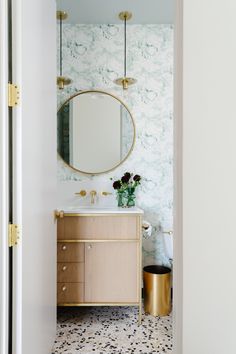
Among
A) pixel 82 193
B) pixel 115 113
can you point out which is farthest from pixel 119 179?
pixel 115 113

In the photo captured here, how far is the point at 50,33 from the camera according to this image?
175 cm

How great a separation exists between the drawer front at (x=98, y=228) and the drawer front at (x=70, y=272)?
8.6 inches

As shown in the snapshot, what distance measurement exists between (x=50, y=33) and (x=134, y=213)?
1.40 meters

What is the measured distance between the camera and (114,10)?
2.50 meters

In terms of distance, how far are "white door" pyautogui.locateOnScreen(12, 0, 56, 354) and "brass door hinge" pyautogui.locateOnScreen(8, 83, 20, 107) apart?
2cm

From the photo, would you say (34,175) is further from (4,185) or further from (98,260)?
(98,260)

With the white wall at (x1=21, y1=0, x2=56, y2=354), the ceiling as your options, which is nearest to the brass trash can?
the white wall at (x1=21, y1=0, x2=56, y2=354)

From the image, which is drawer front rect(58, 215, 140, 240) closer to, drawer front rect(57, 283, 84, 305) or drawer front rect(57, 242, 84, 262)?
drawer front rect(57, 242, 84, 262)

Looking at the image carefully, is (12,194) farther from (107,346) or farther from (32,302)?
(107,346)

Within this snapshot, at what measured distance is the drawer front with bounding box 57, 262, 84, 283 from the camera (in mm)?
2160

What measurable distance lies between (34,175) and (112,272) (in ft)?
3.81
